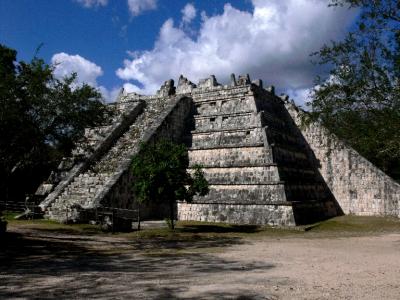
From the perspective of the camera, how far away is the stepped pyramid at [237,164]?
18.6m

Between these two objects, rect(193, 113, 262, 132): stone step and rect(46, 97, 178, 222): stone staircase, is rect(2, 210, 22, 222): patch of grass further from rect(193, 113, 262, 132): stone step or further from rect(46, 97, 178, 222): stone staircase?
rect(193, 113, 262, 132): stone step

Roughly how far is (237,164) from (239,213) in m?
2.44

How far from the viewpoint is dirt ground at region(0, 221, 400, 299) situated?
22.2 feet

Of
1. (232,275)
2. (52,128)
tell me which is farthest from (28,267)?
(52,128)

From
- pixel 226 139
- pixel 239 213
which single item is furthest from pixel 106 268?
pixel 226 139

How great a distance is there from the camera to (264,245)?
13.4 m

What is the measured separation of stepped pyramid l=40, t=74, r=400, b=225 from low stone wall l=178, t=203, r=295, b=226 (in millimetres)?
43

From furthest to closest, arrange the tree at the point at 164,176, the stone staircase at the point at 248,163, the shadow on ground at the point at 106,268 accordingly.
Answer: the stone staircase at the point at 248,163 < the tree at the point at 164,176 < the shadow on ground at the point at 106,268

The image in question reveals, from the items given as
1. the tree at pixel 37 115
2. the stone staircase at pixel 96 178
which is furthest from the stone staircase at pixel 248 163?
the tree at pixel 37 115

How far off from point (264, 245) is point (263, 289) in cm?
643

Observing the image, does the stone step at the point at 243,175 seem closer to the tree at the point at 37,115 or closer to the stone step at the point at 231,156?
the stone step at the point at 231,156

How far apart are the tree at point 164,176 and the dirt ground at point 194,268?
2.26 meters

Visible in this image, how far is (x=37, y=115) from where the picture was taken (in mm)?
13656

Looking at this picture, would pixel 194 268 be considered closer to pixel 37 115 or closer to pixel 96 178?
pixel 37 115
